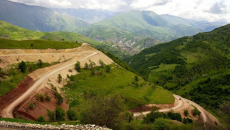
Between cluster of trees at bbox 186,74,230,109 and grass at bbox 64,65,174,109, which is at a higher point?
grass at bbox 64,65,174,109

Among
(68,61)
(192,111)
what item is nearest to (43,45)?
(68,61)

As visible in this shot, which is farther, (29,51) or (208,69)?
(208,69)

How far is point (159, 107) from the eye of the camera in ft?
250

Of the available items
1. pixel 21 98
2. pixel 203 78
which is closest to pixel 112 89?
pixel 21 98

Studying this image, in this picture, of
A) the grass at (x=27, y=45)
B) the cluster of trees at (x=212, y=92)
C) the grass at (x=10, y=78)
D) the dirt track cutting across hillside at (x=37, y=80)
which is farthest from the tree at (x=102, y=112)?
the cluster of trees at (x=212, y=92)

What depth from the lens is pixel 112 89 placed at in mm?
75812

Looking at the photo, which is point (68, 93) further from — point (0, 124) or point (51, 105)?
point (0, 124)

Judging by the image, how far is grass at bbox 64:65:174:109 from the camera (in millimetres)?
64581

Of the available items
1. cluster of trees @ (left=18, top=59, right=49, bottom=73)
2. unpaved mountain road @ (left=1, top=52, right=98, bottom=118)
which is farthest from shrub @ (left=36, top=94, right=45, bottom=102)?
cluster of trees @ (left=18, top=59, right=49, bottom=73)

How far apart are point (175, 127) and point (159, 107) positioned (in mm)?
39034

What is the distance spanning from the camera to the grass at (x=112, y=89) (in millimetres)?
64581

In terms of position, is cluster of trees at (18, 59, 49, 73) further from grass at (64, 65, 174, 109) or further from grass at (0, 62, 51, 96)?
grass at (64, 65, 174, 109)

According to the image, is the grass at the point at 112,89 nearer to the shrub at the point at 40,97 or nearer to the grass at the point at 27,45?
the shrub at the point at 40,97

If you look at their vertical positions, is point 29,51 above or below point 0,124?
above
